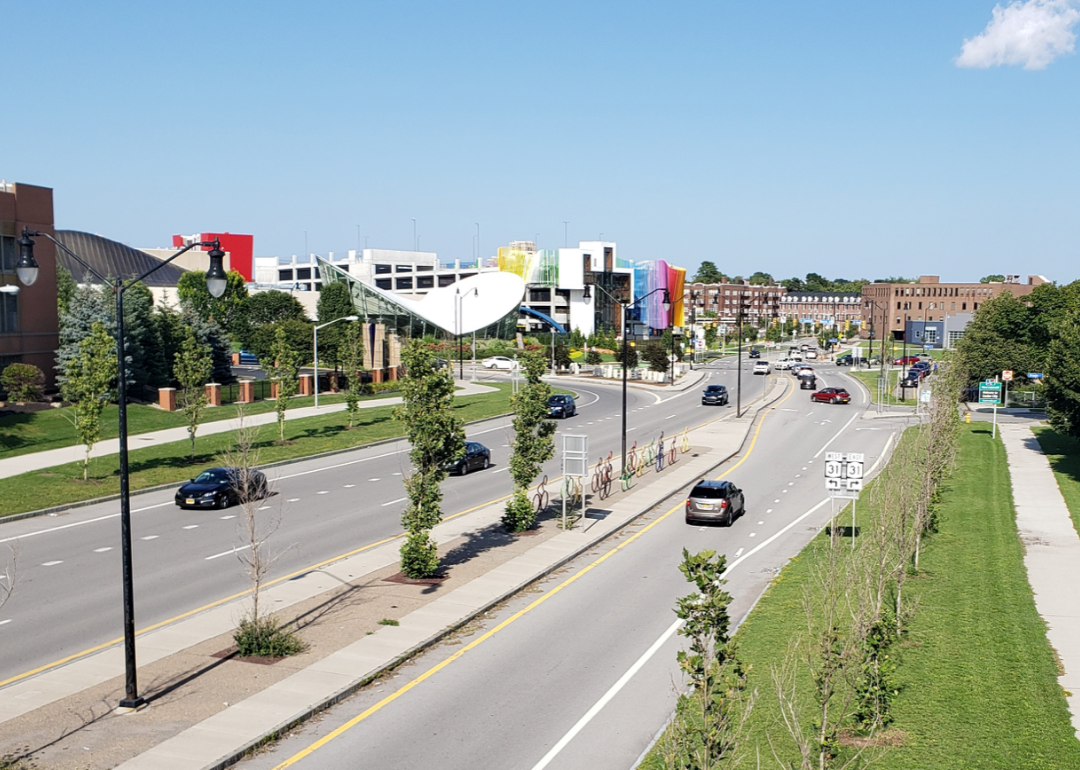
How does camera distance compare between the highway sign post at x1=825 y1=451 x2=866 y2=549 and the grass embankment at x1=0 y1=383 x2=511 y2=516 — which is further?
the grass embankment at x1=0 y1=383 x2=511 y2=516

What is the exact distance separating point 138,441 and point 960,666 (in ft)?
127

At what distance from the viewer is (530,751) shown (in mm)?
13805

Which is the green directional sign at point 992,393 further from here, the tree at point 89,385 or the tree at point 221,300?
the tree at point 221,300

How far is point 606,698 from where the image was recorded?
15977mm

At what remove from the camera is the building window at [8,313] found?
53281 mm

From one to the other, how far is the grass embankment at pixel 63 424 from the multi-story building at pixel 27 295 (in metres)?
5.38

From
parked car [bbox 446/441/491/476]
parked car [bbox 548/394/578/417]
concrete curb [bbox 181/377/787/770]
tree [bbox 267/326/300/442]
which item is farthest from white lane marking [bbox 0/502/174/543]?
parked car [bbox 548/394/578/417]

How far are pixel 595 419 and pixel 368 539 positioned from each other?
1334 inches

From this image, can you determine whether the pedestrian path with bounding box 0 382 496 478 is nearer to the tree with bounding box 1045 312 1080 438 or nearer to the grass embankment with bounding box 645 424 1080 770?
the grass embankment with bounding box 645 424 1080 770

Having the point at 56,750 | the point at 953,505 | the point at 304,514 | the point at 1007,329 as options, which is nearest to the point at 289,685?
the point at 56,750

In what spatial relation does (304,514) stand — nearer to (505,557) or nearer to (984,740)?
(505,557)

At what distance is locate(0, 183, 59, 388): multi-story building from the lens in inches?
2085

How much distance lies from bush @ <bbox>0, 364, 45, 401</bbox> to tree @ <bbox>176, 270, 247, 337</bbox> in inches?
2017

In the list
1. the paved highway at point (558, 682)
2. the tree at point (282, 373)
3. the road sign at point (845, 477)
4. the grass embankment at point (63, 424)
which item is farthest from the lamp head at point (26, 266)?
the tree at point (282, 373)
